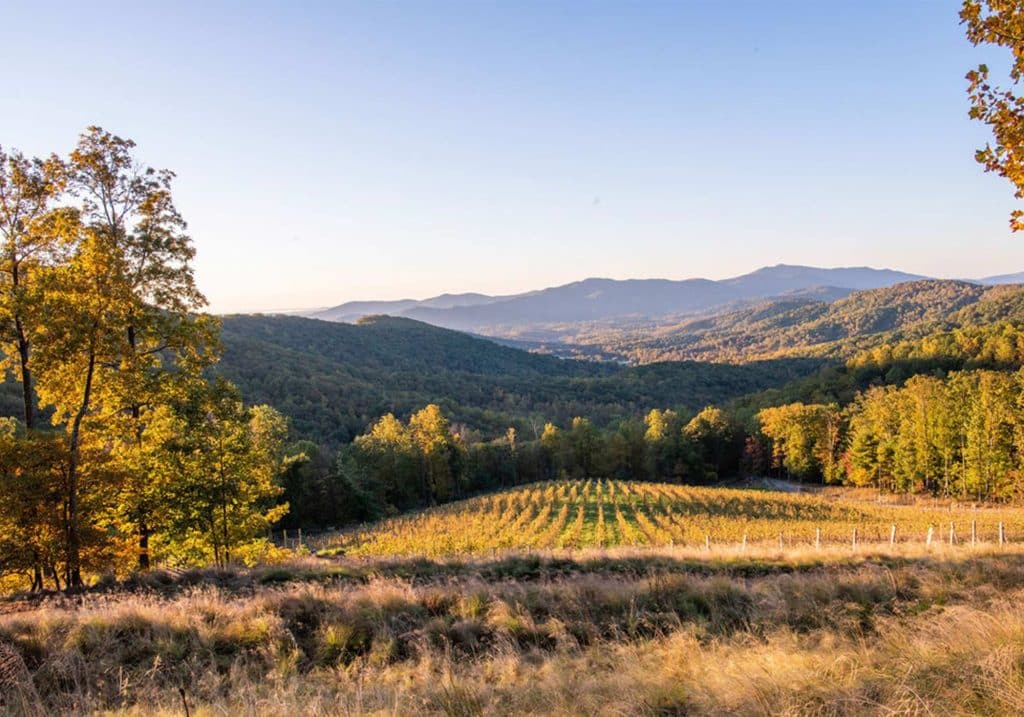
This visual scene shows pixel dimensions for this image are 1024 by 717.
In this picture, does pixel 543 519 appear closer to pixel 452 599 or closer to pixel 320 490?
pixel 320 490

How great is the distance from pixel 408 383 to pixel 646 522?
101 meters

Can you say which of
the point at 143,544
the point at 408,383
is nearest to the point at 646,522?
the point at 143,544

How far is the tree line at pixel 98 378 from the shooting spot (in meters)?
11.2

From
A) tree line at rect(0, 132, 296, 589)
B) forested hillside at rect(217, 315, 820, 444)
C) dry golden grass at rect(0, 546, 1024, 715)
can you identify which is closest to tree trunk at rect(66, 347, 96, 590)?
tree line at rect(0, 132, 296, 589)

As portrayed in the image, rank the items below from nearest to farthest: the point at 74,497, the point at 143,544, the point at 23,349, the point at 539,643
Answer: the point at 539,643 < the point at 74,497 < the point at 23,349 < the point at 143,544

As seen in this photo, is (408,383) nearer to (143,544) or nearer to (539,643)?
(143,544)

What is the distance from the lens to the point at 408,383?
133375 millimetres

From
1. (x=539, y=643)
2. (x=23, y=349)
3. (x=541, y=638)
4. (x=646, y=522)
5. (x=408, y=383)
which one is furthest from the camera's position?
(x=408, y=383)

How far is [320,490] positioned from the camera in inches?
2021

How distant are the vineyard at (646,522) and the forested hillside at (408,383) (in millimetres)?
47222

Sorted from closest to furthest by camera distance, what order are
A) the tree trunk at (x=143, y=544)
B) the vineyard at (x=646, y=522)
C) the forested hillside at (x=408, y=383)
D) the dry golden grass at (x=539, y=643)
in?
the dry golden grass at (x=539, y=643)
the tree trunk at (x=143, y=544)
the vineyard at (x=646, y=522)
the forested hillside at (x=408, y=383)

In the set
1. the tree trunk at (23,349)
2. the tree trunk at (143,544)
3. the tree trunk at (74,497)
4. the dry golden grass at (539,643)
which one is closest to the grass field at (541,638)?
the dry golden grass at (539,643)

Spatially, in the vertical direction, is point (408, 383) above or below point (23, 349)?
below

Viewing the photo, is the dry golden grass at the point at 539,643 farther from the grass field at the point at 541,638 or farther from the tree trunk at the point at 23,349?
the tree trunk at the point at 23,349
